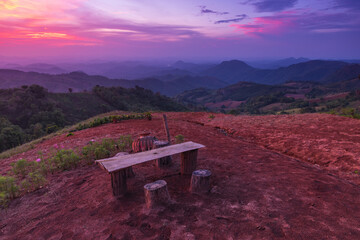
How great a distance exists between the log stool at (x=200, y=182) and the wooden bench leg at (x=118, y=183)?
1.25 m

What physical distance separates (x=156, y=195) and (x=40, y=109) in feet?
99.3

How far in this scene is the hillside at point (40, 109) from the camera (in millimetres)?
17944

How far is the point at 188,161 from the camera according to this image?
14.4 feet

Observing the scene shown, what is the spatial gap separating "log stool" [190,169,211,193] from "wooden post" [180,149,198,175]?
0.72 m

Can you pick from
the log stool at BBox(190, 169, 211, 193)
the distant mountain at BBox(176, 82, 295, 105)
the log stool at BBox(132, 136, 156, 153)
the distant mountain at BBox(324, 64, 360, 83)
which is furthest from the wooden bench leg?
the distant mountain at BBox(324, 64, 360, 83)

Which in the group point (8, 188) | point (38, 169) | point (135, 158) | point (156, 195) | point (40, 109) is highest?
point (135, 158)

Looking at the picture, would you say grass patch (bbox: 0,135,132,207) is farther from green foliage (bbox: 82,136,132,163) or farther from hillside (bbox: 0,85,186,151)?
hillside (bbox: 0,85,186,151)

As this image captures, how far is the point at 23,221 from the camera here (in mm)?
3275

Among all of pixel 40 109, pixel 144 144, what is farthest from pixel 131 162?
pixel 40 109

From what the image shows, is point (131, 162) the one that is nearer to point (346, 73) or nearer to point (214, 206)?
point (214, 206)

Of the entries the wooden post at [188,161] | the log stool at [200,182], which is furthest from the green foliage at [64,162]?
the log stool at [200,182]

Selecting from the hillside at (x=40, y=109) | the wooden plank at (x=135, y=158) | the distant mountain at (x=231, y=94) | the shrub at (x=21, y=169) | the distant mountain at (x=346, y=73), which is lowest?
the distant mountain at (x=231, y=94)

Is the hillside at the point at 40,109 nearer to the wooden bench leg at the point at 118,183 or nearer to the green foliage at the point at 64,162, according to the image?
the green foliage at the point at 64,162

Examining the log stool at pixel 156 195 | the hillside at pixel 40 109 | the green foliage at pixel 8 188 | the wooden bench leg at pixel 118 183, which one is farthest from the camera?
the hillside at pixel 40 109
